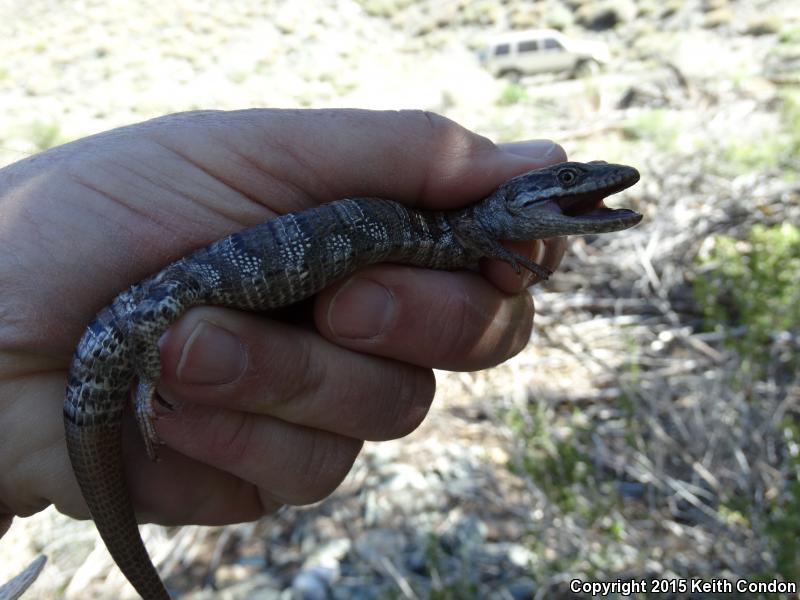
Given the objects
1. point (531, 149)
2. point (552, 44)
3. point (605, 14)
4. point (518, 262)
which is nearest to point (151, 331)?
point (518, 262)

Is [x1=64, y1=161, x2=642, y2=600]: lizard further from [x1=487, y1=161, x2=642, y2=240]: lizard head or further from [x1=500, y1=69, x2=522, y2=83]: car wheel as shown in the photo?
[x1=500, y1=69, x2=522, y2=83]: car wheel

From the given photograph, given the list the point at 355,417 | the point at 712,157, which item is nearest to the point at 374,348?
the point at 355,417

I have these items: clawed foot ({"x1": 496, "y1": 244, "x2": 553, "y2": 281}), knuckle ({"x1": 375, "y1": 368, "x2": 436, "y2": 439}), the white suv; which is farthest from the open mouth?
the white suv

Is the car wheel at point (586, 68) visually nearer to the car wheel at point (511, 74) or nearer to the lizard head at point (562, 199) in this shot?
the car wheel at point (511, 74)

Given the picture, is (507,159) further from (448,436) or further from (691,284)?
(691,284)

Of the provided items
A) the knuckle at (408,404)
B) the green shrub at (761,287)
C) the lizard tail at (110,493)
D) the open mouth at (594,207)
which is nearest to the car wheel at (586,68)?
the green shrub at (761,287)

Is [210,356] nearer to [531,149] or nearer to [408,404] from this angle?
[408,404]
